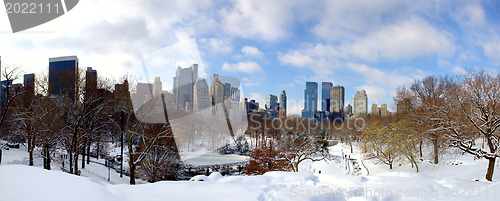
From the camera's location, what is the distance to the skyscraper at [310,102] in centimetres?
11624

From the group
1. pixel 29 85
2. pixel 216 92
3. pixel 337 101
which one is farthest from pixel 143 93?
pixel 337 101

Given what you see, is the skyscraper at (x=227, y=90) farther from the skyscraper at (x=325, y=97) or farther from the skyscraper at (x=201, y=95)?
the skyscraper at (x=325, y=97)

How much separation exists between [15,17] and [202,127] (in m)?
24.4

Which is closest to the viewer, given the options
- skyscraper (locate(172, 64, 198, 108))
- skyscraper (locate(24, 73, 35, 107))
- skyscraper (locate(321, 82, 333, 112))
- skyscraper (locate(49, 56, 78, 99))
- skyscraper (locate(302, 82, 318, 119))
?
skyscraper (locate(172, 64, 198, 108))

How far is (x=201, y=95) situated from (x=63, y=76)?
9.72 meters

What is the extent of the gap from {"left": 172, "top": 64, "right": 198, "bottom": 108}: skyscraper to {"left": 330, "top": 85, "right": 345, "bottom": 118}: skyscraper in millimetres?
109453

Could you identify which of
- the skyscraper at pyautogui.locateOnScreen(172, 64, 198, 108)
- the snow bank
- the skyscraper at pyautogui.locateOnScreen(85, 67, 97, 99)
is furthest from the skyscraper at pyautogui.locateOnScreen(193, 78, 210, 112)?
the snow bank

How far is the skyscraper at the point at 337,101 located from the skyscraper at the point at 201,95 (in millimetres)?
106969

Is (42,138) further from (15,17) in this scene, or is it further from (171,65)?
(171,65)

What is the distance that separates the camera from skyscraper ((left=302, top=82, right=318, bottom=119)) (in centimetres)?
11624

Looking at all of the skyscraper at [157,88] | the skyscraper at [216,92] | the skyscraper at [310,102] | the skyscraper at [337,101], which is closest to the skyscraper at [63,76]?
the skyscraper at [157,88]

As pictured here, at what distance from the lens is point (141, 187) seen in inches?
215

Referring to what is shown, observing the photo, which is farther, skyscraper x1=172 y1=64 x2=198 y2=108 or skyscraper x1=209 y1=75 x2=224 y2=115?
skyscraper x1=209 y1=75 x2=224 y2=115

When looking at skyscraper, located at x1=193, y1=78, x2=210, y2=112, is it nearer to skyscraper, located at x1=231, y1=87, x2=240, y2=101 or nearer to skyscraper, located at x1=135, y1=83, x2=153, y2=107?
skyscraper, located at x1=135, y1=83, x2=153, y2=107
